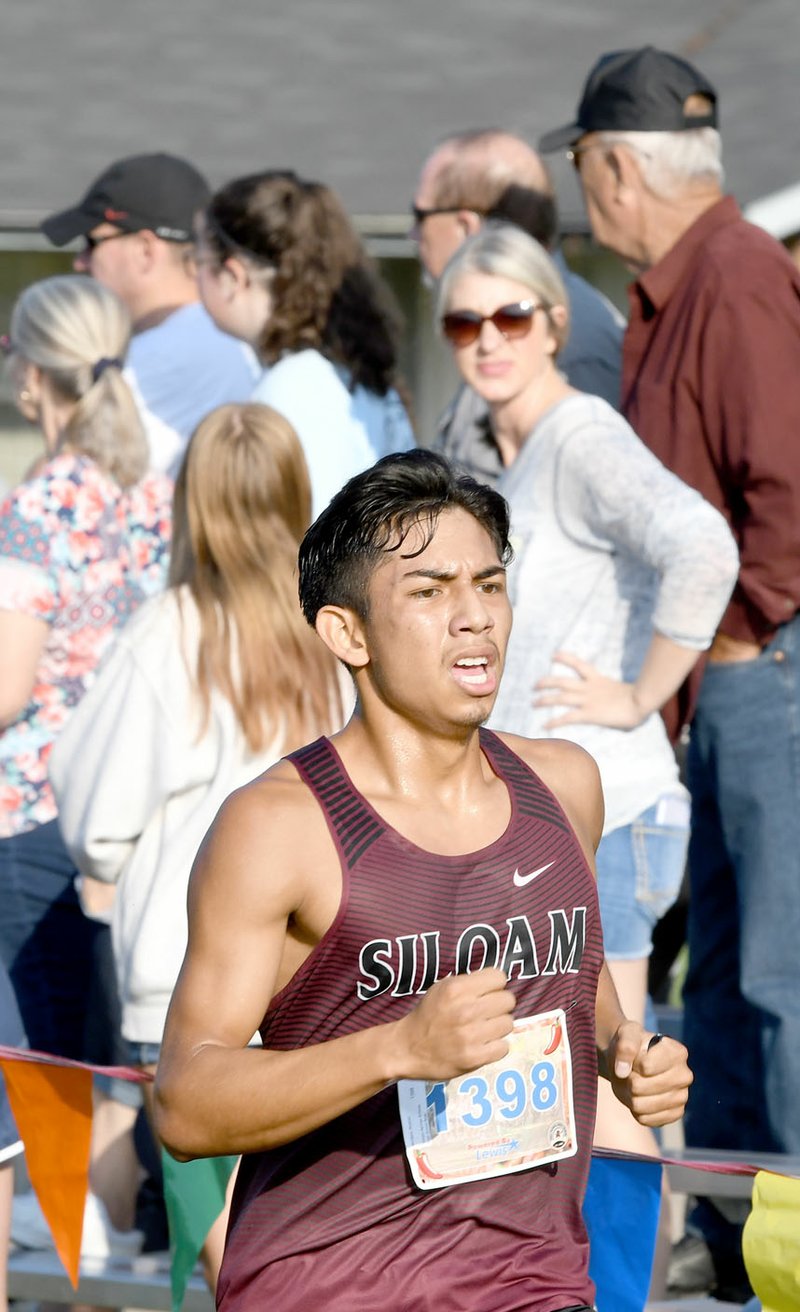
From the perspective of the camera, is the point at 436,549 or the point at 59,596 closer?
the point at 436,549

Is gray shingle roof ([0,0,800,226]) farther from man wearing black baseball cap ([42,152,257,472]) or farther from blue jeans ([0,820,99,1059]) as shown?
blue jeans ([0,820,99,1059])

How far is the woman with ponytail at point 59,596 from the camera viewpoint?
4539mm

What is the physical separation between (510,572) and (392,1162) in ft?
6.37

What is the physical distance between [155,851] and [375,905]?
166 cm

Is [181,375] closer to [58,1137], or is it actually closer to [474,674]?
[58,1137]

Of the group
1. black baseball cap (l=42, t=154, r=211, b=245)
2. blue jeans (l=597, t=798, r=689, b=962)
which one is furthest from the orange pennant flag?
black baseball cap (l=42, t=154, r=211, b=245)

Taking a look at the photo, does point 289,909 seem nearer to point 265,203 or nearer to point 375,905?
point 375,905

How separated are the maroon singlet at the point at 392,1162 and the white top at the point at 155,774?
1404 millimetres

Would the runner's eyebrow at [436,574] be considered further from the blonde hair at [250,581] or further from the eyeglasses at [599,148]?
the eyeglasses at [599,148]

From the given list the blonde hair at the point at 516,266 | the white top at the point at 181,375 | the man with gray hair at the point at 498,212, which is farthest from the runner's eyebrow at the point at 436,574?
the white top at the point at 181,375

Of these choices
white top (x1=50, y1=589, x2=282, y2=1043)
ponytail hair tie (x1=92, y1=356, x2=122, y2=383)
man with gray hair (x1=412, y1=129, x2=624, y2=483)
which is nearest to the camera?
→ white top (x1=50, y1=589, x2=282, y2=1043)

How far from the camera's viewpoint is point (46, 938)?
479cm

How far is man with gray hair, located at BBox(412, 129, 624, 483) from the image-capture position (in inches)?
201

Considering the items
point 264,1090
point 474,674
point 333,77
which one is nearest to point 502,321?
point 474,674
